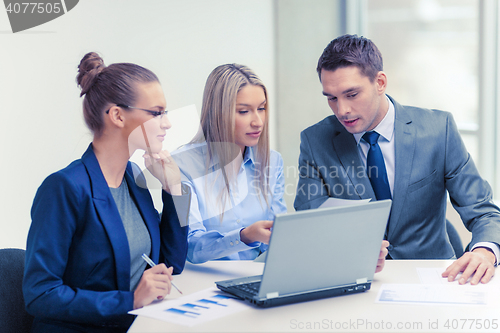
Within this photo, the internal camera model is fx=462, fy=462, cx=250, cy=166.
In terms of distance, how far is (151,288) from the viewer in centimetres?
130

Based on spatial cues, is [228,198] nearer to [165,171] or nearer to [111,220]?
[165,171]

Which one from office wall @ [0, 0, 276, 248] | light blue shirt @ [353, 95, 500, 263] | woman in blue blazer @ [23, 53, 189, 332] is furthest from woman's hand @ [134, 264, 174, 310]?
office wall @ [0, 0, 276, 248]

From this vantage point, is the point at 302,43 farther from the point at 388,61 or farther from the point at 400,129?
the point at 400,129

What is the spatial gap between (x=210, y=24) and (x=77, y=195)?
2.57m

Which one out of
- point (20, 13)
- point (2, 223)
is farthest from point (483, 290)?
point (20, 13)

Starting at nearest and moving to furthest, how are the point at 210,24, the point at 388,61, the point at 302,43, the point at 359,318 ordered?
1. the point at 359,318
2. the point at 210,24
3. the point at 388,61
4. the point at 302,43

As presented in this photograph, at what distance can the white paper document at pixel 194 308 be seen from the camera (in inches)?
47.8

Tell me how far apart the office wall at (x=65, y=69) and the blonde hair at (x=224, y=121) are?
0.96 m

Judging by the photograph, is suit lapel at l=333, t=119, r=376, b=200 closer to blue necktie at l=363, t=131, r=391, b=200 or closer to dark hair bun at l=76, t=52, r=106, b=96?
blue necktie at l=363, t=131, r=391, b=200

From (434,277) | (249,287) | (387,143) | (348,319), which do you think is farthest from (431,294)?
(387,143)

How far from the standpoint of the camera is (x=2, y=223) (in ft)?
7.99

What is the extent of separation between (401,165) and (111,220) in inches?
50.6

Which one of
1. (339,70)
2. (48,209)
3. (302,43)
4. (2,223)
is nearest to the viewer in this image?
(48,209)

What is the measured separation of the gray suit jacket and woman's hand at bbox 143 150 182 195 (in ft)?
2.31
